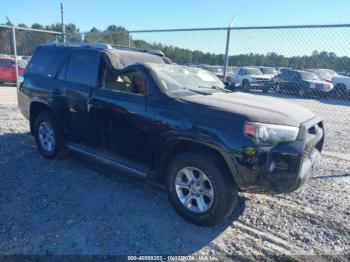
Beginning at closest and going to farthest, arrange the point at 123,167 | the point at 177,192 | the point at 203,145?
the point at 203,145
the point at 177,192
the point at 123,167

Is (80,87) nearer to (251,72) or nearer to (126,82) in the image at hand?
(126,82)

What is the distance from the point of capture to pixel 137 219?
12.0 feet

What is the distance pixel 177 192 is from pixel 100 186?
52.9 inches

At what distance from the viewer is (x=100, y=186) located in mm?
4504

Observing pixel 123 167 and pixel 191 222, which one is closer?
pixel 191 222

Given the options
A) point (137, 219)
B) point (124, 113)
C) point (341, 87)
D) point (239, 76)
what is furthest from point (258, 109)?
point (239, 76)

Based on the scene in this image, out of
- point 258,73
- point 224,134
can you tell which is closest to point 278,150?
point 224,134

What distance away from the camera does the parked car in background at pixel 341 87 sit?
62.9 feet

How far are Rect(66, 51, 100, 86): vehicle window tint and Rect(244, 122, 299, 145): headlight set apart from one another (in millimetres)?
2462

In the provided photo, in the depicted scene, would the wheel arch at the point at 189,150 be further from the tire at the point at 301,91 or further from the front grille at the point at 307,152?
the tire at the point at 301,91

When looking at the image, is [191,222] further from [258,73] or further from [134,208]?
[258,73]

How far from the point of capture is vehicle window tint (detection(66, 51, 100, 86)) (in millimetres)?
4633

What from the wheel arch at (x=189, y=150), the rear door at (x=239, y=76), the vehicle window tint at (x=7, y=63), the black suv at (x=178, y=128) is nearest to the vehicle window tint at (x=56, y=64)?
the black suv at (x=178, y=128)

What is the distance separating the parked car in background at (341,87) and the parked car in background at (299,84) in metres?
0.53
